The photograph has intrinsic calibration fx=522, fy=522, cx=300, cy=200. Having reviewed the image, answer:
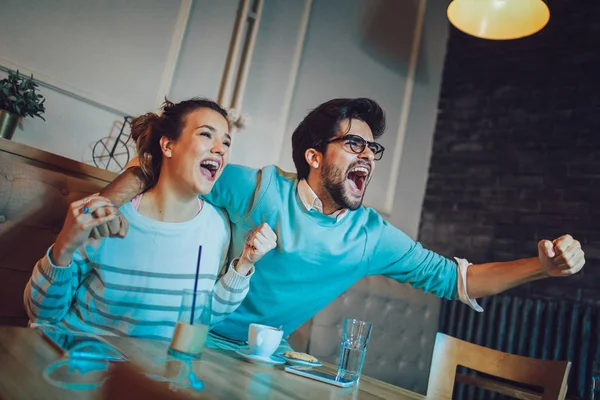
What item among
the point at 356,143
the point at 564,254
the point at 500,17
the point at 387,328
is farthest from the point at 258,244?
the point at 500,17

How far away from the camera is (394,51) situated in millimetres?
4340

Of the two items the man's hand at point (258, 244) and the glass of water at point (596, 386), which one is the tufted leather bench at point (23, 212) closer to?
the man's hand at point (258, 244)

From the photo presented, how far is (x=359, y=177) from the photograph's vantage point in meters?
2.02

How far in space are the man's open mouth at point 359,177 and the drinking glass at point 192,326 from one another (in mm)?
957

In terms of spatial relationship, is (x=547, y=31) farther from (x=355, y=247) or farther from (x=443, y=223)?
(x=355, y=247)

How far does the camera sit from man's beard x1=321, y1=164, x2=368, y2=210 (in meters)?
1.95

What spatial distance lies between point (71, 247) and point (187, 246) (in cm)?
38

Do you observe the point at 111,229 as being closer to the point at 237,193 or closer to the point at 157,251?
the point at 157,251

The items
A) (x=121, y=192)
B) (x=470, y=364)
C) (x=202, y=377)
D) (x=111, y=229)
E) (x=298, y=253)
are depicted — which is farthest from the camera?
Result: (x=298, y=253)

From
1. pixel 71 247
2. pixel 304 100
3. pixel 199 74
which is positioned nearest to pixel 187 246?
pixel 71 247

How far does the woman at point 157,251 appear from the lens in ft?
4.50

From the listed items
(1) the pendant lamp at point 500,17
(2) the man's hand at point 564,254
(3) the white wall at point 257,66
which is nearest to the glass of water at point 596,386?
(2) the man's hand at point 564,254

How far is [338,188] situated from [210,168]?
496 mm

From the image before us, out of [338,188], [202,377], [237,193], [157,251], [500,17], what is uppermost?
[500,17]
